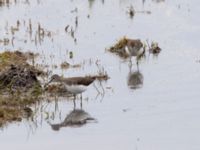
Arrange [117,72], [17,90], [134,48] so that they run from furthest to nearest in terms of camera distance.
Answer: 1. [134,48]
2. [117,72]
3. [17,90]

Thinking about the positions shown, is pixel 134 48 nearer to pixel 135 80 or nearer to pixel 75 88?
pixel 135 80

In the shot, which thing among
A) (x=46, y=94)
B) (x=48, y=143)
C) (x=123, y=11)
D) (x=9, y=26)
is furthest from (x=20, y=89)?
(x=123, y=11)

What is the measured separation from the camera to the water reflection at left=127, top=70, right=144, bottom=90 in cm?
1764

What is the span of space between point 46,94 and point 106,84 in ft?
6.25

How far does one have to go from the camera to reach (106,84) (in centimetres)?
1748

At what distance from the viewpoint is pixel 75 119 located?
48.0 ft

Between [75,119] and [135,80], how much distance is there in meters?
3.97

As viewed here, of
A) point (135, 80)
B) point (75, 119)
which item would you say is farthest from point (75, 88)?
point (135, 80)

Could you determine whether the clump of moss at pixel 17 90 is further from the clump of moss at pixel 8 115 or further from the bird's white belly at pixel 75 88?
the bird's white belly at pixel 75 88

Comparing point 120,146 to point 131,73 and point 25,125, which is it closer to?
point 25,125

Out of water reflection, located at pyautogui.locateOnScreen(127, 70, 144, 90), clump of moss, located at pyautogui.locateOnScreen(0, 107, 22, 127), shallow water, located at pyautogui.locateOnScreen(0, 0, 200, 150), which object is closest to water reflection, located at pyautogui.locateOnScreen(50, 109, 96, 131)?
shallow water, located at pyautogui.locateOnScreen(0, 0, 200, 150)

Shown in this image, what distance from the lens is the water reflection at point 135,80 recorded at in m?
17.6

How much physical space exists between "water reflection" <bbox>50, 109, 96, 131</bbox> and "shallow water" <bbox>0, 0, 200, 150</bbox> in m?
0.14

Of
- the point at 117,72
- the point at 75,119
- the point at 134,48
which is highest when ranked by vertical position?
the point at 134,48
